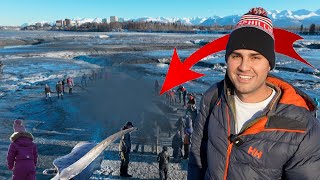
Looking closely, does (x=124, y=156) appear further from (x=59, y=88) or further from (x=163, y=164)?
(x=59, y=88)

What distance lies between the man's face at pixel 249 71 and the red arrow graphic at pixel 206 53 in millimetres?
702

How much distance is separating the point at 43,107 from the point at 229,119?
16.0m

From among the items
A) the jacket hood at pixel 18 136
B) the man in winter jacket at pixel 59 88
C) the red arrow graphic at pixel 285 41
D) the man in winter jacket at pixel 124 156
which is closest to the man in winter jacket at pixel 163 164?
the man in winter jacket at pixel 124 156

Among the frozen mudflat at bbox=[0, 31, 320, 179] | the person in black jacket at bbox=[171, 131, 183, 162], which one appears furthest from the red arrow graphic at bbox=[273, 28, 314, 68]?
the person in black jacket at bbox=[171, 131, 183, 162]

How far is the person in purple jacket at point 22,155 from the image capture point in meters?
4.72

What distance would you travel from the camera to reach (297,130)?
153 cm

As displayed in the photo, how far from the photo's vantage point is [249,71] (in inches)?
66.9

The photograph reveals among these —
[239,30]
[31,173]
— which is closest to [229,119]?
[239,30]

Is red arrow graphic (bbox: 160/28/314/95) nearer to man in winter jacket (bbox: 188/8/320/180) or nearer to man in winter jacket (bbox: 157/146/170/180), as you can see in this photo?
man in winter jacket (bbox: 188/8/320/180)

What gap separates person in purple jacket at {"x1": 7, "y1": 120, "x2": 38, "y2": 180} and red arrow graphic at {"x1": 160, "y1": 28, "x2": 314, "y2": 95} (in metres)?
3.05

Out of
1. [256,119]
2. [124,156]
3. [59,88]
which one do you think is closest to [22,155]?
[124,156]

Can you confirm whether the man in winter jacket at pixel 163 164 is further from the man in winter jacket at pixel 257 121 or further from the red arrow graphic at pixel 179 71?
the man in winter jacket at pixel 257 121

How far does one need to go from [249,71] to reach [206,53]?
40.5 inches

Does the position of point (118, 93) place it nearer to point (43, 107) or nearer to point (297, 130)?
point (43, 107)
